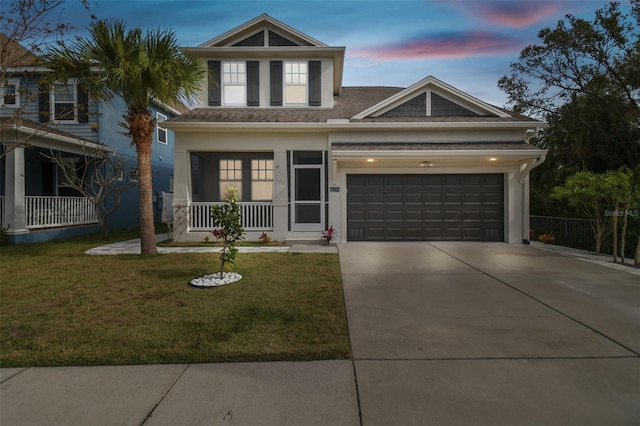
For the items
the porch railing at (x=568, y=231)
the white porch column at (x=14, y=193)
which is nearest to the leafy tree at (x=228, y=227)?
the white porch column at (x=14, y=193)

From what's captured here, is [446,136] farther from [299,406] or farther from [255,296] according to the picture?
[299,406]

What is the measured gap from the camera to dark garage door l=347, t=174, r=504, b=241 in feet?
39.5

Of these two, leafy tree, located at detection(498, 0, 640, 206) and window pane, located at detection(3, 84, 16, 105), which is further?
leafy tree, located at detection(498, 0, 640, 206)

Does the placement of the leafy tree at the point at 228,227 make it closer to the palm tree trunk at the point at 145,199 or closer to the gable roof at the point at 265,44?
the palm tree trunk at the point at 145,199

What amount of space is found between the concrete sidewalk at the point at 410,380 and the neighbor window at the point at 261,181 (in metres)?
8.58

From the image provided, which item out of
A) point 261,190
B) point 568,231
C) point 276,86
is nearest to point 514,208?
point 568,231

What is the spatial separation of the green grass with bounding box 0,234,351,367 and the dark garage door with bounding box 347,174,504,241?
4.35 m

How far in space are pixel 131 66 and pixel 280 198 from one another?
5738 millimetres

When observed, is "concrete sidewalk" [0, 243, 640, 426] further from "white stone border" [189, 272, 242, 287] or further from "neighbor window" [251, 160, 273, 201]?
"neighbor window" [251, 160, 273, 201]

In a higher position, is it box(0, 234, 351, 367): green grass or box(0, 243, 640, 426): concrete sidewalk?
box(0, 234, 351, 367): green grass

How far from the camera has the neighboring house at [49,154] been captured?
11148mm

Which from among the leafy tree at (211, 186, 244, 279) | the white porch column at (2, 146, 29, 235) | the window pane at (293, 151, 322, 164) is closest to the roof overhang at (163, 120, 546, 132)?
the window pane at (293, 151, 322, 164)

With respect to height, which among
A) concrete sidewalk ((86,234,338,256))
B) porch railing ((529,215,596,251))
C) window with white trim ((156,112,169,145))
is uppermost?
window with white trim ((156,112,169,145))

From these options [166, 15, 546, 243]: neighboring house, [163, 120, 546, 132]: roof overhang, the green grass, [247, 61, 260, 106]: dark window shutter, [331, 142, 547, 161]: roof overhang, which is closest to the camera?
the green grass
